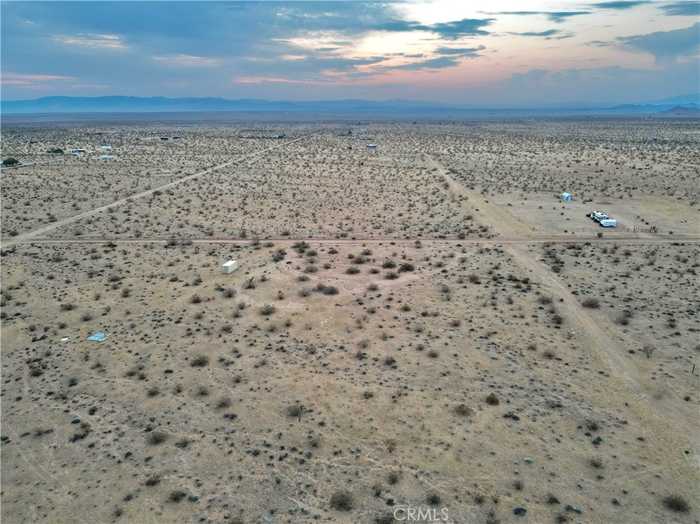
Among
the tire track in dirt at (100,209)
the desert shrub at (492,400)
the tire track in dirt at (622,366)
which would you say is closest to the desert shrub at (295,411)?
the desert shrub at (492,400)

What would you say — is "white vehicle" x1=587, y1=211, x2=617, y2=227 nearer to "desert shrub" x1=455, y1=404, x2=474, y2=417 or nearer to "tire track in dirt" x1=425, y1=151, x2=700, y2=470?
"tire track in dirt" x1=425, y1=151, x2=700, y2=470

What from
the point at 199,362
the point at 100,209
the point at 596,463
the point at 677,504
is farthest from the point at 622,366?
the point at 100,209

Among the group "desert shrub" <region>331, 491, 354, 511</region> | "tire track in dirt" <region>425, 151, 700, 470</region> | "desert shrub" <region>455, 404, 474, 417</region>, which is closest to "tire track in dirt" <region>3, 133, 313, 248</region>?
"desert shrub" <region>331, 491, 354, 511</region>

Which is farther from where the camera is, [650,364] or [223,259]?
[223,259]

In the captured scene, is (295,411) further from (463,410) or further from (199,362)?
(463,410)

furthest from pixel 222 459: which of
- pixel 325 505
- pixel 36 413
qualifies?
pixel 36 413

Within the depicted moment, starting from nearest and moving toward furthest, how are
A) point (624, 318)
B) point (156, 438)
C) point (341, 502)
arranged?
point (341, 502) < point (156, 438) < point (624, 318)

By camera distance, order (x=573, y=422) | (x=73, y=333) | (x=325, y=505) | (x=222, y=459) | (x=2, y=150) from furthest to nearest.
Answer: (x=2, y=150) < (x=73, y=333) < (x=573, y=422) < (x=222, y=459) < (x=325, y=505)

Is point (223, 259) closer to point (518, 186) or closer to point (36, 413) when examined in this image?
point (36, 413)
